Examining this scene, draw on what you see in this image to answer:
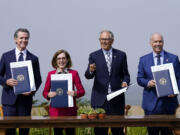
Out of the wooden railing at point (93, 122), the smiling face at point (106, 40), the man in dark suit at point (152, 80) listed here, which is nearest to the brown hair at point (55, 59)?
the smiling face at point (106, 40)

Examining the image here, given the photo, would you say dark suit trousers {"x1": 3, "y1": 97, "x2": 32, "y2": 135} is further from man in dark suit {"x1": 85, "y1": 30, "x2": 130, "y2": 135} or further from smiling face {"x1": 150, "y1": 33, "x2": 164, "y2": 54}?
smiling face {"x1": 150, "y1": 33, "x2": 164, "y2": 54}

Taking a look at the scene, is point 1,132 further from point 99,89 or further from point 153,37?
point 153,37

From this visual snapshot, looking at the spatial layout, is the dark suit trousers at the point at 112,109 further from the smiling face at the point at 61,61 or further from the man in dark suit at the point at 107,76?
the smiling face at the point at 61,61

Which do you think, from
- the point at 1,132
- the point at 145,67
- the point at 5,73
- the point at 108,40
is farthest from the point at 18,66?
the point at 145,67

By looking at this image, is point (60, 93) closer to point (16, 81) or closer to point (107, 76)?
point (16, 81)

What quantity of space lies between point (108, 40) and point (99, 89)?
2.24 ft

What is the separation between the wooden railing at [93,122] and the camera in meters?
5.07

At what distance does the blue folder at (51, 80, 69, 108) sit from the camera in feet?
17.8

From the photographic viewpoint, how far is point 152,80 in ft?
17.7

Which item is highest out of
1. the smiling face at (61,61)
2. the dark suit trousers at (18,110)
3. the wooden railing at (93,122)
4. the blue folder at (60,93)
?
the smiling face at (61,61)

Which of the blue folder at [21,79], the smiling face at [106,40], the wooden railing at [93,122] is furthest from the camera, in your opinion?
the smiling face at [106,40]

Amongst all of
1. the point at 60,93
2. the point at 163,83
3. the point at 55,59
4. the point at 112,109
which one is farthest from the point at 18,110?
the point at 163,83

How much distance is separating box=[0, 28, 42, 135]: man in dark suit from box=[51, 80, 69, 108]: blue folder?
12.2 inches

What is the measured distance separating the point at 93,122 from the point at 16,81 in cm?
115
